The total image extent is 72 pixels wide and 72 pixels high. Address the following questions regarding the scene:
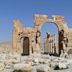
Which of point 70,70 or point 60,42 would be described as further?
point 60,42

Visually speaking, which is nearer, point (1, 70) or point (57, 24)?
point (1, 70)

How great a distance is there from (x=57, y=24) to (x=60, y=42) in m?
2.64

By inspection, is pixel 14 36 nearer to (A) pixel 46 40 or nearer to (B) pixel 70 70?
(A) pixel 46 40

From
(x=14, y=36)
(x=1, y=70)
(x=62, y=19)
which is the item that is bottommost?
(x=1, y=70)

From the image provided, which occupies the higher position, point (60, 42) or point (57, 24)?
point (57, 24)

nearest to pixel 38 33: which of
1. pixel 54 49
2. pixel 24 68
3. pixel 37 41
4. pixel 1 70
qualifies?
pixel 37 41

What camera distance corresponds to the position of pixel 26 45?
41.2 metres

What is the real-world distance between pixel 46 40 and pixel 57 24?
9590 mm

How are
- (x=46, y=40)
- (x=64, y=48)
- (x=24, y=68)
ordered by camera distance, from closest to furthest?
(x=24, y=68) → (x=64, y=48) → (x=46, y=40)

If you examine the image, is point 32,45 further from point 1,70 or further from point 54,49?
point 1,70

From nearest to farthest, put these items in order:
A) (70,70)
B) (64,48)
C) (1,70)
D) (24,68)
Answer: (24,68), (70,70), (1,70), (64,48)

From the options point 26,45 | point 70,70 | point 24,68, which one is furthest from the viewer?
point 26,45

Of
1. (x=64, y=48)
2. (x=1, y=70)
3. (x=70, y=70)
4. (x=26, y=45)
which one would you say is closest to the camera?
(x=70, y=70)

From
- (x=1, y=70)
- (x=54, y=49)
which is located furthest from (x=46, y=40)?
(x=1, y=70)
